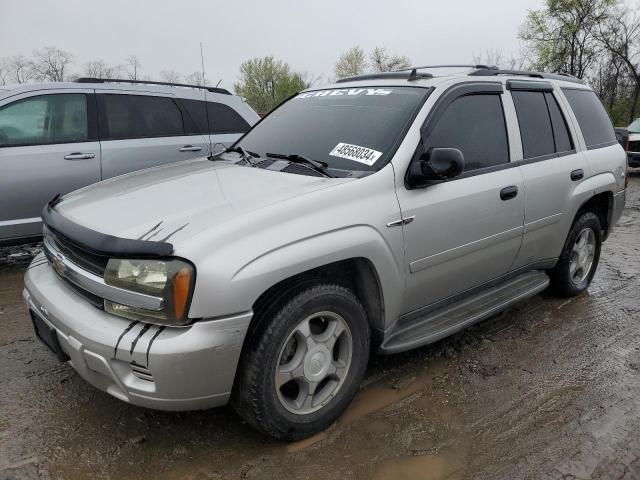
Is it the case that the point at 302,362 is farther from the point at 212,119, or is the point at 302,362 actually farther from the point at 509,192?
the point at 212,119

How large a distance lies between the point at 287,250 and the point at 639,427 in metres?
Result: 2.09

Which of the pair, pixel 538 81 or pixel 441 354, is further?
pixel 538 81

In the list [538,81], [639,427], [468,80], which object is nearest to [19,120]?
[468,80]

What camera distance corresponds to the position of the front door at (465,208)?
2.90 meters

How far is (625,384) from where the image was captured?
3.17m

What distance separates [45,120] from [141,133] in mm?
927

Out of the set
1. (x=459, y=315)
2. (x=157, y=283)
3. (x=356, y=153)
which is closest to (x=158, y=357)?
(x=157, y=283)

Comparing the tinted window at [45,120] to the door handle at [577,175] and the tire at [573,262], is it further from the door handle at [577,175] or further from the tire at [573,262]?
the tire at [573,262]

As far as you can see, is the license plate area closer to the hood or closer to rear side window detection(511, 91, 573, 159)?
the hood

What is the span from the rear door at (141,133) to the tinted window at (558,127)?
3.67 meters

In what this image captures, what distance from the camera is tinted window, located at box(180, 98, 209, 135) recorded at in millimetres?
5965

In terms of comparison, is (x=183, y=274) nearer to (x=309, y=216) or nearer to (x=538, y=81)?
(x=309, y=216)

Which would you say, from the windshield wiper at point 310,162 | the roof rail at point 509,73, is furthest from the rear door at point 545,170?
the windshield wiper at point 310,162

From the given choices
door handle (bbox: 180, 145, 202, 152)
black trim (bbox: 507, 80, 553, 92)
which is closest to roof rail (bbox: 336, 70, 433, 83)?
black trim (bbox: 507, 80, 553, 92)
